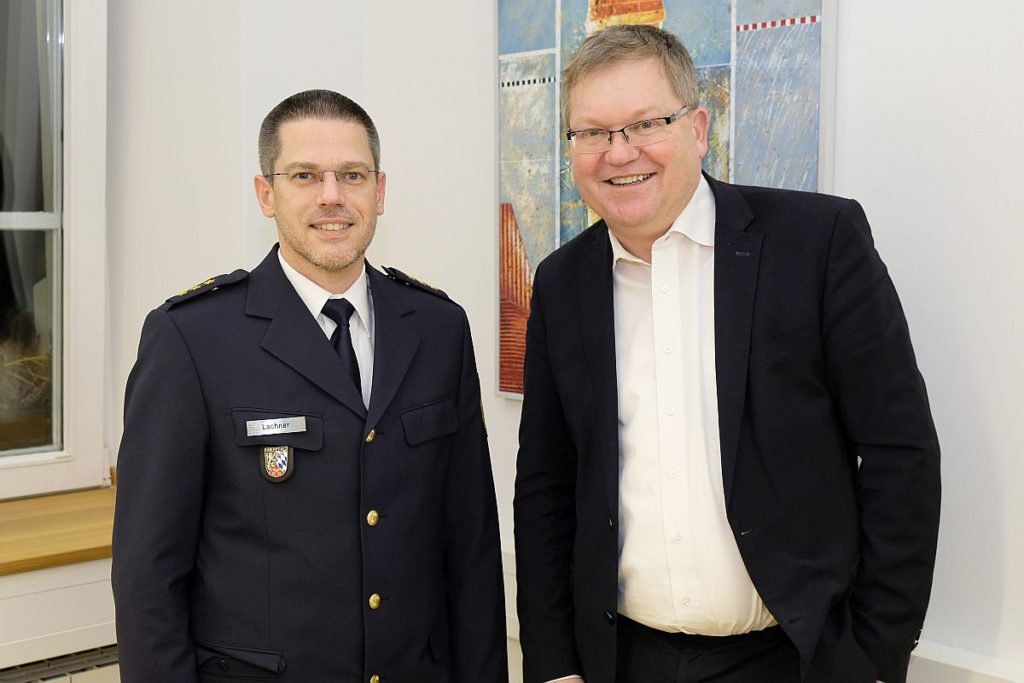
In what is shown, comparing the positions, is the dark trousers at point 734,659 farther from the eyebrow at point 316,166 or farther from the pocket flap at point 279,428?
the eyebrow at point 316,166

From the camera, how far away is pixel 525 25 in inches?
91.7

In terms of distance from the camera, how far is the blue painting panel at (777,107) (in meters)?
1.84

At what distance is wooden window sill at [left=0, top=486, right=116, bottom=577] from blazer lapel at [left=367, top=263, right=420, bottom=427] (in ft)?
3.49

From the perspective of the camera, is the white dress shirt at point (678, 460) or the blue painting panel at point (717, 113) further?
the blue painting panel at point (717, 113)

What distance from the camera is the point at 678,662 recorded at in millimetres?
1519

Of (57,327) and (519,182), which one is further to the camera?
(57,327)

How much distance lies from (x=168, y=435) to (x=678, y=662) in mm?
882

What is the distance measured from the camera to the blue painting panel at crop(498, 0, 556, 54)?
228 cm

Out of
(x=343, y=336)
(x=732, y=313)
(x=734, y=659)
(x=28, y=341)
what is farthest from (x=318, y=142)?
(x=28, y=341)

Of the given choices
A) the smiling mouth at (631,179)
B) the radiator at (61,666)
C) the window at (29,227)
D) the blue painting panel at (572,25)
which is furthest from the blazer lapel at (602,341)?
the window at (29,227)

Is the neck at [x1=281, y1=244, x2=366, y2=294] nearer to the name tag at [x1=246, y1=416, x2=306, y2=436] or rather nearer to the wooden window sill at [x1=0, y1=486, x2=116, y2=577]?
the name tag at [x1=246, y1=416, x2=306, y2=436]

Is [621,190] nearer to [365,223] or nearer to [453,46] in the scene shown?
[365,223]

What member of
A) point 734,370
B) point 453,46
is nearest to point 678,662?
point 734,370

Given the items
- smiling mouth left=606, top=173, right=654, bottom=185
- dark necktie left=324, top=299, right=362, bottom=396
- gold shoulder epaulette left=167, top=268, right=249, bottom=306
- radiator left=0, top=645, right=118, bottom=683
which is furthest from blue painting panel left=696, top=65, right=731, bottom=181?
radiator left=0, top=645, right=118, bottom=683
